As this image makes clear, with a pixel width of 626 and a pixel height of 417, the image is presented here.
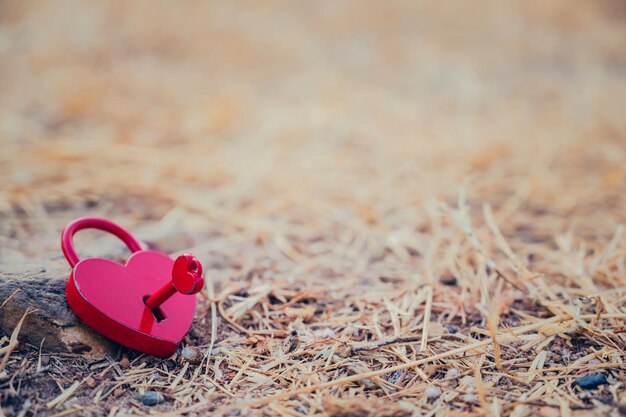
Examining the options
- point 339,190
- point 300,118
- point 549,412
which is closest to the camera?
point 549,412

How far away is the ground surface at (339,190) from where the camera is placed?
126cm

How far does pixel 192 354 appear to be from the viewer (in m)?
1.34

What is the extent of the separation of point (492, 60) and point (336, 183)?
2613 millimetres

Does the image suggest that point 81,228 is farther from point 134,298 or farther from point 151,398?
point 151,398

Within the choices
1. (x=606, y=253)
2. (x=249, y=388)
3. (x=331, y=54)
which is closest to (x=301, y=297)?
(x=249, y=388)

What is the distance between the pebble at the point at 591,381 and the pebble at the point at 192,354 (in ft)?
2.98

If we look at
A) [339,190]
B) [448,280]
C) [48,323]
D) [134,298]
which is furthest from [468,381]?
[339,190]

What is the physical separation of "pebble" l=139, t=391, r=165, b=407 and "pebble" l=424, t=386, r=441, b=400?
1.98 ft

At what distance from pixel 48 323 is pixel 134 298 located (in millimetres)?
212

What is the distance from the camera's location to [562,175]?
2.78 meters

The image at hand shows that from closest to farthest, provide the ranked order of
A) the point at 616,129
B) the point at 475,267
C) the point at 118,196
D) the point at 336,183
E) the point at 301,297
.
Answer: the point at 301,297, the point at 475,267, the point at 118,196, the point at 336,183, the point at 616,129

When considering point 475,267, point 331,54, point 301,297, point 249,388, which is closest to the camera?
point 249,388

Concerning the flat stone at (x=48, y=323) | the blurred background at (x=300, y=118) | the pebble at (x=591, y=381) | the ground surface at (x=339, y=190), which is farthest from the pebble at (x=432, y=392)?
the blurred background at (x=300, y=118)

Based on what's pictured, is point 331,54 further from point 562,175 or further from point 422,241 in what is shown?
point 422,241
